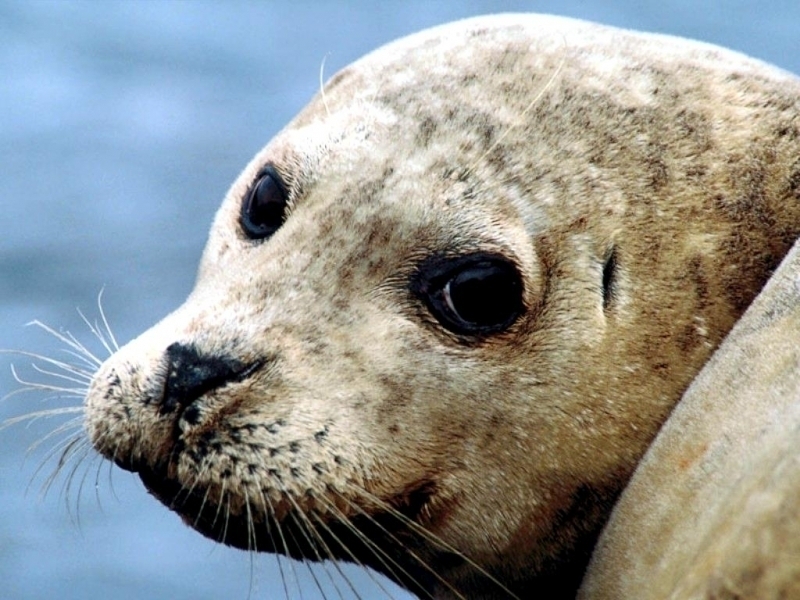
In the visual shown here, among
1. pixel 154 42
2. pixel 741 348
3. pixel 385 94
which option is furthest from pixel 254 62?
pixel 741 348

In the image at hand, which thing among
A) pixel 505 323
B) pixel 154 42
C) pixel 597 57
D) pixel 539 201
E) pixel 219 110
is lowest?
pixel 505 323

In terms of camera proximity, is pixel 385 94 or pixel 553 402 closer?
pixel 553 402

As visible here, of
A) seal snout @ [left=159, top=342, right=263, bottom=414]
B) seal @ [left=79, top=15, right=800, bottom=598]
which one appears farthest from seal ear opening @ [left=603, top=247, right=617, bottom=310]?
seal snout @ [left=159, top=342, right=263, bottom=414]

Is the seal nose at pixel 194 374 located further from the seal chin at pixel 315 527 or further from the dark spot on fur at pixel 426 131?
the dark spot on fur at pixel 426 131

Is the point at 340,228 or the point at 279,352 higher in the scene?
the point at 340,228

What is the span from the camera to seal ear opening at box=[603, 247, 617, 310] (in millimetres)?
2303

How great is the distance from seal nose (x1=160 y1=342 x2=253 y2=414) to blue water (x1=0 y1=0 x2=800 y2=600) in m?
2.88

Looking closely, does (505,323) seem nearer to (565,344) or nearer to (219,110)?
(565,344)

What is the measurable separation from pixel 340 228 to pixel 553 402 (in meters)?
0.45

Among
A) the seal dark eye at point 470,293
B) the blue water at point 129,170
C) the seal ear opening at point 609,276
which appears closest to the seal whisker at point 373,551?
the seal dark eye at point 470,293

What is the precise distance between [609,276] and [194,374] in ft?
2.27

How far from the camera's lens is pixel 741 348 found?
2.13 metres

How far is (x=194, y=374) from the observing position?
2.20 meters

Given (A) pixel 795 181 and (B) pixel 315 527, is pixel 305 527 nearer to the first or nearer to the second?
(B) pixel 315 527
